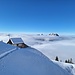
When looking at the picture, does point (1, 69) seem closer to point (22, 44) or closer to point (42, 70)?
point (42, 70)

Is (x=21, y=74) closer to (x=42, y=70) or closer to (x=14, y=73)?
(x=14, y=73)

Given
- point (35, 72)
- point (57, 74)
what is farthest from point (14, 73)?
point (57, 74)

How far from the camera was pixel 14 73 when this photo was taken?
31.2ft

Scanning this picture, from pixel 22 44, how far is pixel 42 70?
23.5 metres

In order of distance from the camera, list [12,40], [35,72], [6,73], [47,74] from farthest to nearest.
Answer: [12,40], [47,74], [35,72], [6,73]

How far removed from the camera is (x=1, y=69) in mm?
9188

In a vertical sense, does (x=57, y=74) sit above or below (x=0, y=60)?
below

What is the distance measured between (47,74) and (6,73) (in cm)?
539

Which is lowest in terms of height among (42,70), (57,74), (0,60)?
(57,74)

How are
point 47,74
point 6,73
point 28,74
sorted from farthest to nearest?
1. point 47,74
2. point 28,74
3. point 6,73

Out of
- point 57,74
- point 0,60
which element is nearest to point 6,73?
point 0,60

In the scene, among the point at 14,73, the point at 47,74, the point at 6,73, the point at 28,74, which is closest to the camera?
the point at 6,73

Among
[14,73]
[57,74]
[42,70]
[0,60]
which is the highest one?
[0,60]

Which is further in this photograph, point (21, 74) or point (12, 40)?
point (12, 40)
